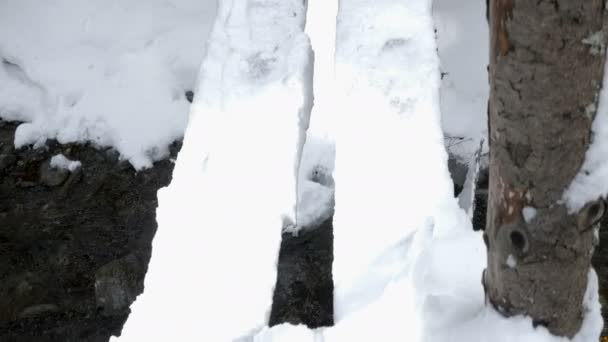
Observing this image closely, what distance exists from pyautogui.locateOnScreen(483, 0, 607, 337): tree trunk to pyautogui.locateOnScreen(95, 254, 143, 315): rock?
215 centimetres

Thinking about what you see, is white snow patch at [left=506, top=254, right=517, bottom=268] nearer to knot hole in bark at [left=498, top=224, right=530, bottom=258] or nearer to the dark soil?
knot hole in bark at [left=498, top=224, right=530, bottom=258]

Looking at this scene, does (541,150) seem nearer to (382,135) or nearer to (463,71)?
(382,135)

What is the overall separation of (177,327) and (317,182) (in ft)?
4.88

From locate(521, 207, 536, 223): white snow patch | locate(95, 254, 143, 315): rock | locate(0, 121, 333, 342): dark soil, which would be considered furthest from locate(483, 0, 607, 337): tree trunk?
locate(95, 254, 143, 315): rock

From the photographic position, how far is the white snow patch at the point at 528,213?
1.15 metres

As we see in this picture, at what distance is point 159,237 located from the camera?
1.75 meters

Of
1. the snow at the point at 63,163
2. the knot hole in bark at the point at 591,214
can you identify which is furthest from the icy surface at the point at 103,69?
the knot hole in bark at the point at 591,214

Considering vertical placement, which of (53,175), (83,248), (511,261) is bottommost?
(83,248)

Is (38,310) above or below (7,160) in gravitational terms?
below

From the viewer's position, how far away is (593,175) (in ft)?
3.67

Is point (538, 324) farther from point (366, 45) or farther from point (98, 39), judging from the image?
point (98, 39)

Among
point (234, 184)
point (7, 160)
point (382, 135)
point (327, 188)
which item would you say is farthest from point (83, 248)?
point (382, 135)

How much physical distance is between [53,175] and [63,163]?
3.1 inches

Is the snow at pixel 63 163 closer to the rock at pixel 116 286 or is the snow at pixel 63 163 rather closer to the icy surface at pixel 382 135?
the rock at pixel 116 286
